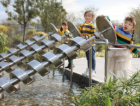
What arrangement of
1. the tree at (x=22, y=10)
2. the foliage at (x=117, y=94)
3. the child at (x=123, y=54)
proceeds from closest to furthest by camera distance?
the foliage at (x=117, y=94) < the child at (x=123, y=54) < the tree at (x=22, y=10)

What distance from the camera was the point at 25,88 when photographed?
11.0 ft

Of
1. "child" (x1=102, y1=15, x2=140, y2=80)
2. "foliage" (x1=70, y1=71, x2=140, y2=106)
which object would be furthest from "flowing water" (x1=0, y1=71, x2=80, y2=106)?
"foliage" (x1=70, y1=71, x2=140, y2=106)

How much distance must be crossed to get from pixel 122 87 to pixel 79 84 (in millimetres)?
2686

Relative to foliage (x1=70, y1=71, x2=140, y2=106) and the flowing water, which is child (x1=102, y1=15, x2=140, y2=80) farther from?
foliage (x1=70, y1=71, x2=140, y2=106)

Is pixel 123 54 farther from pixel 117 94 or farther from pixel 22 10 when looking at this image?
pixel 22 10

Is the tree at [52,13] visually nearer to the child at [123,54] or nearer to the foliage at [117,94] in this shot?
the child at [123,54]

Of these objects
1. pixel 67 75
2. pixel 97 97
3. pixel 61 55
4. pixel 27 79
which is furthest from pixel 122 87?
pixel 67 75

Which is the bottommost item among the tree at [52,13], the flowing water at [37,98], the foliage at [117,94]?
the flowing water at [37,98]

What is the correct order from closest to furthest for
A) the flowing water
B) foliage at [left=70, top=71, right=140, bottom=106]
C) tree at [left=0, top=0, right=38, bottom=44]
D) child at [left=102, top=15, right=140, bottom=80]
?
foliage at [left=70, top=71, right=140, bottom=106]
the flowing water
child at [left=102, top=15, right=140, bottom=80]
tree at [left=0, top=0, right=38, bottom=44]

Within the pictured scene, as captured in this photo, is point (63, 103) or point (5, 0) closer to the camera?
point (63, 103)

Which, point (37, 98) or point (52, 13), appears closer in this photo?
point (37, 98)

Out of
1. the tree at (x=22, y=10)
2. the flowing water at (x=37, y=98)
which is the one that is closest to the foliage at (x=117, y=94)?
the flowing water at (x=37, y=98)

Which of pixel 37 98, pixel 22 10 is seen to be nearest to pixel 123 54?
pixel 37 98

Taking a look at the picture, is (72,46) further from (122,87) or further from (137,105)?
(137,105)
